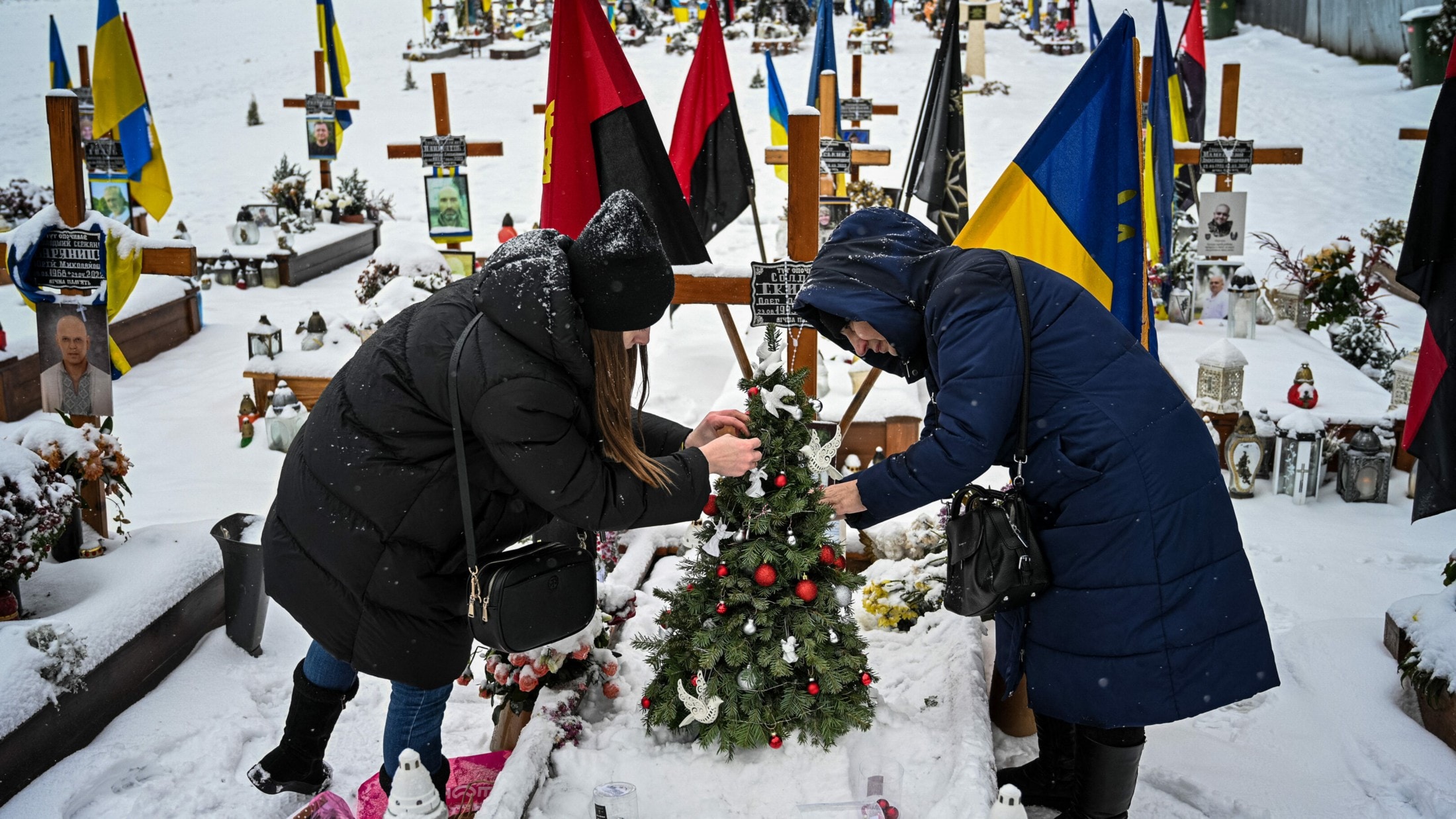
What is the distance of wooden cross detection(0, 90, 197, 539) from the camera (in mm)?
3797

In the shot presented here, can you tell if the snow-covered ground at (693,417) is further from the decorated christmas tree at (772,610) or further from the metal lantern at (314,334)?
the metal lantern at (314,334)

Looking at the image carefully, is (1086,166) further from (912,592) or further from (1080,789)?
(1080,789)

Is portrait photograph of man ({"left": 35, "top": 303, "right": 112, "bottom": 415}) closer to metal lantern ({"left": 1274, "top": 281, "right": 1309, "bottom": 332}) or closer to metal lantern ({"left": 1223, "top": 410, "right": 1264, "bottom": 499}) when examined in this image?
metal lantern ({"left": 1223, "top": 410, "right": 1264, "bottom": 499})

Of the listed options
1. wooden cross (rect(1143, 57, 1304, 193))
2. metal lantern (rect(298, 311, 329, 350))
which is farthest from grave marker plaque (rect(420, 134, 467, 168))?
wooden cross (rect(1143, 57, 1304, 193))

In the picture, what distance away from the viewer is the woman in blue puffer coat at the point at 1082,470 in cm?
218

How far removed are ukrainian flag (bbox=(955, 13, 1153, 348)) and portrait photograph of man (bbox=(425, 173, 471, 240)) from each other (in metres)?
5.05

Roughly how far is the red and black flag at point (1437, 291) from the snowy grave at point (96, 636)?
416cm

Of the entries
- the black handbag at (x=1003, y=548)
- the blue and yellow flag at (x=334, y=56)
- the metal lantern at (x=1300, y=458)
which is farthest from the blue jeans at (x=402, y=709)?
the blue and yellow flag at (x=334, y=56)

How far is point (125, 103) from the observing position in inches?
263

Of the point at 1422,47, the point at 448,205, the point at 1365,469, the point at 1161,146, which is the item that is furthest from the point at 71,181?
the point at 1422,47

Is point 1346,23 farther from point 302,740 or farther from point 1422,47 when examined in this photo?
point 302,740

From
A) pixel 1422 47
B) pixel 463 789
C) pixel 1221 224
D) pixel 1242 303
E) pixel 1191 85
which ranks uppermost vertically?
pixel 1422 47

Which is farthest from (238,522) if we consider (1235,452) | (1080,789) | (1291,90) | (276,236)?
(1291,90)

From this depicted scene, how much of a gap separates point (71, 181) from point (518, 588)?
2819 mm
